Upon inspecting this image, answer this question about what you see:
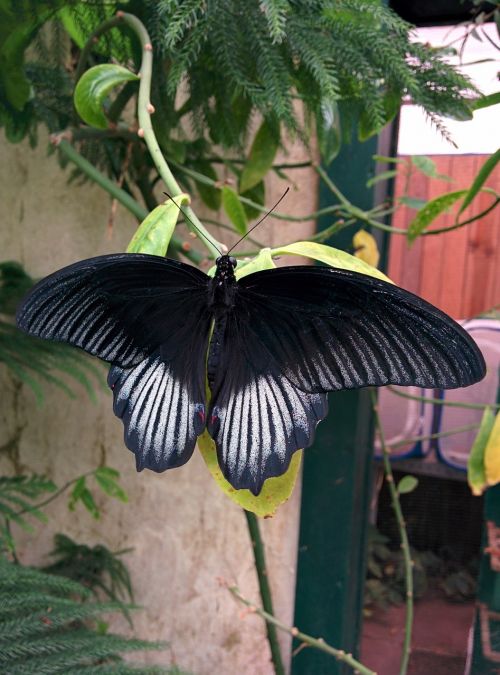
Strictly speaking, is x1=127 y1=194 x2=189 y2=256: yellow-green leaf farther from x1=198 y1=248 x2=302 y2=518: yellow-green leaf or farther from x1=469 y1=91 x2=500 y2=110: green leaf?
x1=469 y1=91 x2=500 y2=110: green leaf

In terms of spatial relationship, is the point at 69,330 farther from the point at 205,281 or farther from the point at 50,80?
the point at 50,80

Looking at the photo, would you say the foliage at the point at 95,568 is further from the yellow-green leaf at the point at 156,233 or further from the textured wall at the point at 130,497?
the yellow-green leaf at the point at 156,233

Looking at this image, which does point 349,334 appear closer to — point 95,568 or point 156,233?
point 156,233

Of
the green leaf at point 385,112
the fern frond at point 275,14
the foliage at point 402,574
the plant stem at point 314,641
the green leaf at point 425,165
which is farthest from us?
the foliage at point 402,574

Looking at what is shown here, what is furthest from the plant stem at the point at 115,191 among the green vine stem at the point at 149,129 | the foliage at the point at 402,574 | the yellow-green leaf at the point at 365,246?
the foliage at the point at 402,574

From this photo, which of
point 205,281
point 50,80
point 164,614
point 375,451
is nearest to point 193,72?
point 50,80

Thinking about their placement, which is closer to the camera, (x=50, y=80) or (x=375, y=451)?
(x=50, y=80)

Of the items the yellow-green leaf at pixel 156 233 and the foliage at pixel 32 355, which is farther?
the foliage at pixel 32 355
